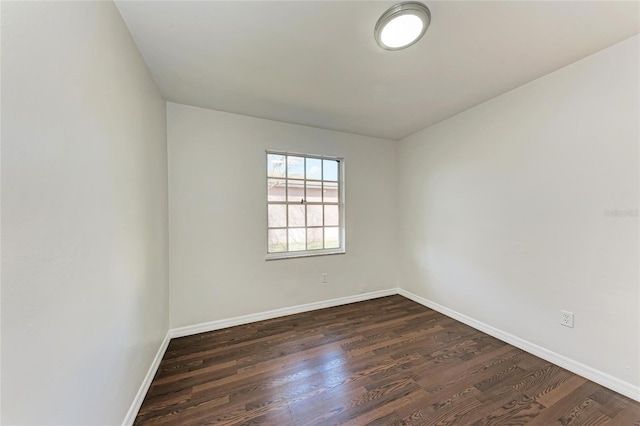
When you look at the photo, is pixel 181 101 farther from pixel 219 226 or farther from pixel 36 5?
pixel 36 5

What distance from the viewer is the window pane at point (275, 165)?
2.97 meters

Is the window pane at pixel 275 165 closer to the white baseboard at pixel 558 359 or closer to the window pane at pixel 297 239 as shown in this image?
the window pane at pixel 297 239

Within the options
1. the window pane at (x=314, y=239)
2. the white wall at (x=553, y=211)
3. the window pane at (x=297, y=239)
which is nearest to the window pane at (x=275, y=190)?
the window pane at (x=297, y=239)

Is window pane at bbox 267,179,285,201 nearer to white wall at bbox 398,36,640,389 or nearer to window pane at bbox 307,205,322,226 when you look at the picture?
window pane at bbox 307,205,322,226

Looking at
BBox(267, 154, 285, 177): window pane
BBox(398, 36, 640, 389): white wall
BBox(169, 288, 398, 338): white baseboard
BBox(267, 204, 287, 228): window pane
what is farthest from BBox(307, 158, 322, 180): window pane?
BBox(169, 288, 398, 338): white baseboard

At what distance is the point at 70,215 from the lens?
0.93 meters

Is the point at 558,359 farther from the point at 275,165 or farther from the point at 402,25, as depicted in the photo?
the point at 275,165

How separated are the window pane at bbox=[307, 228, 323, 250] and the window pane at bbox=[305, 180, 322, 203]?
0.41 metres

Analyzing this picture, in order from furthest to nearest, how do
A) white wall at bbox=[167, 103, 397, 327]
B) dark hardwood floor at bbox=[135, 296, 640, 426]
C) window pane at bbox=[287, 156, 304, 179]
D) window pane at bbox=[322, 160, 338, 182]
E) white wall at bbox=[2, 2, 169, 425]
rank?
1. window pane at bbox=[322, 160, 338, 182]
2. window pane at bbox=[287, 156, 304, 179]
3. white wall at bbox=[167, 103, 397, 327]
4. dark hardwood floor at bbox=[135, 296, 640, 426]
5. white wall at bbox=[2, 2, 169, 425]

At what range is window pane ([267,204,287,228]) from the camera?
2984mm

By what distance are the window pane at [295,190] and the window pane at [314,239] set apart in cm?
45

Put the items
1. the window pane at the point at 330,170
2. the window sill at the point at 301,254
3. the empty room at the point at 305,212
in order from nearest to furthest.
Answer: the empty room at the point at 305,212 < the window sill at the point at 301,254 < the window pane at the point at 330,170

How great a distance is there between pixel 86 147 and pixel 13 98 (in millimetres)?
388

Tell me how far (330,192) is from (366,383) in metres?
2.24
